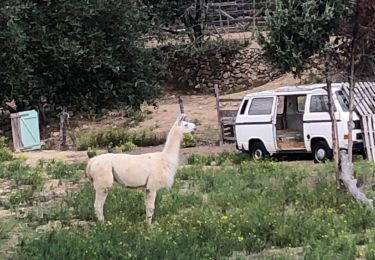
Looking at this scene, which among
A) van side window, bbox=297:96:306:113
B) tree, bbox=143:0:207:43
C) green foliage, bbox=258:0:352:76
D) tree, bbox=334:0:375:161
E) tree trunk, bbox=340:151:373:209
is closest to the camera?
tree trunk, bbox=340:151:373:209

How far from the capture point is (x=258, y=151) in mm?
19641

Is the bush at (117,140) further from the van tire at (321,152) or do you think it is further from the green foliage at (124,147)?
the van tire at (321,152)

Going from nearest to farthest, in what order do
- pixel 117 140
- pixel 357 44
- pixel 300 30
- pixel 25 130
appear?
pixel 300 30, pixel 357 44, pixel 25 130, pixel 117 140

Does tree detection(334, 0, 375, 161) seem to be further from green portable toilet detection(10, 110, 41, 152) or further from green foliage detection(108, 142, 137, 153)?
green portable toilet detection(10, 110, 41, 152)

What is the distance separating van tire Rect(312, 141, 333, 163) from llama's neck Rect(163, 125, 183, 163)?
720cm

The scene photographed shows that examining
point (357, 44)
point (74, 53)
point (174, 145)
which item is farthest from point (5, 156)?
point (74, 53)

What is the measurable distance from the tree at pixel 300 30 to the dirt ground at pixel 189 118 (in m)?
9.63

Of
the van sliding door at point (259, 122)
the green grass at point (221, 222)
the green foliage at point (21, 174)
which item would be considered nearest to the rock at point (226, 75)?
the van sliding door at point (259, 122)

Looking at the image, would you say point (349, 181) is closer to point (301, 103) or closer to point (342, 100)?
point (342, 100)

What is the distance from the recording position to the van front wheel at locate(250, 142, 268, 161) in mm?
19438

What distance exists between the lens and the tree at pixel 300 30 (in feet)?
37.4

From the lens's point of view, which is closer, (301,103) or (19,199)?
(19,199)

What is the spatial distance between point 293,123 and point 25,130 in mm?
8518

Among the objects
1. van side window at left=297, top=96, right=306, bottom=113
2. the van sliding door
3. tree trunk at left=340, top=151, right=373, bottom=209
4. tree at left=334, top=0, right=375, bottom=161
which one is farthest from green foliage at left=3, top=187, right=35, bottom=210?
van side window at left=297, top=96, right=306, bottom=113
